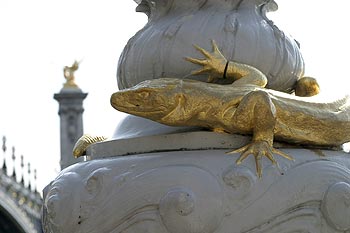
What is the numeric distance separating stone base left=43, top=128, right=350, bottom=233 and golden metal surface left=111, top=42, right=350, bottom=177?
0.04m

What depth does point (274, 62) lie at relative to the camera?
11.0ft

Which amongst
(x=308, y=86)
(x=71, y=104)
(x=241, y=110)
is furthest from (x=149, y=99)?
(x=71, y=104)

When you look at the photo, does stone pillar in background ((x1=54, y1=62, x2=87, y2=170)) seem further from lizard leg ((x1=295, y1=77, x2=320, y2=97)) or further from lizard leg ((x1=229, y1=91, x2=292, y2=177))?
lizard leg ((x1=229, y1=91, x2=292, y2=177))

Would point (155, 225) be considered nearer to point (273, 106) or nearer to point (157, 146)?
point (157, 146)

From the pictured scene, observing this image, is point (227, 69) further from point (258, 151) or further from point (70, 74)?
point (70, 74)

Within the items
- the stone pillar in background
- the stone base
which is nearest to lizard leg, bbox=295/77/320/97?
the stone base

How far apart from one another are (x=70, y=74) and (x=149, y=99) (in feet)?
86.3

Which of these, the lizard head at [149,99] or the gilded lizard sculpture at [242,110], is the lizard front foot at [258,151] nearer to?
the gilded lizard sculpture at [242,110]

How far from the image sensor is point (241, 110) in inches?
123

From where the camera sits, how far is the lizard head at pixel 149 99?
3129 mm

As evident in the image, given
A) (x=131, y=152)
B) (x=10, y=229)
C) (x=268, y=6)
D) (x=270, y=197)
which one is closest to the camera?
(x=270, y=197)

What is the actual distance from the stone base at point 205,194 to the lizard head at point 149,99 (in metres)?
0.11

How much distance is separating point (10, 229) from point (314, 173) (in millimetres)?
23028

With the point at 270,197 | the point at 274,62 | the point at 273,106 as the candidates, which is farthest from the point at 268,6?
the point at 270,197
